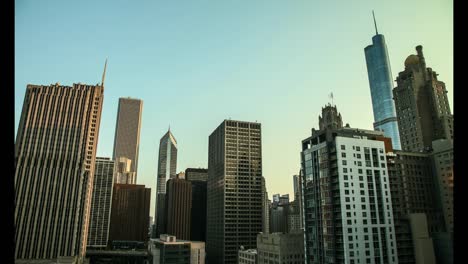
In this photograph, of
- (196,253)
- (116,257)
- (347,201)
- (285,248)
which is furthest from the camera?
(116,257)

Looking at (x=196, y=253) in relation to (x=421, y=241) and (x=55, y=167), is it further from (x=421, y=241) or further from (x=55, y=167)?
(x=421, y=241)

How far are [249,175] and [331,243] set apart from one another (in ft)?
352

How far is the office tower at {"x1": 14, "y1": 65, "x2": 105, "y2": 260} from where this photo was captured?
363 feet

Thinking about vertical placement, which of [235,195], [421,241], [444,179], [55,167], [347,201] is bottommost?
[421,241]

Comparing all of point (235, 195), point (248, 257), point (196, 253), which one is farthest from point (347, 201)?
point (235, 195)

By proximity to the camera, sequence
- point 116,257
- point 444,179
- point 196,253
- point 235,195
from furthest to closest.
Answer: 1. point 116,257
2. point 235,195
3. point 196,253
4. point 444,179

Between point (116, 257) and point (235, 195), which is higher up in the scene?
point (235, 195)

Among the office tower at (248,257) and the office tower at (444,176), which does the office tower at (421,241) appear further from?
the office tower at (248,257)

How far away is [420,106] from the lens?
151 m

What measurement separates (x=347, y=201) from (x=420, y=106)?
92.4 m

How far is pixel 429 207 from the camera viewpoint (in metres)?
112

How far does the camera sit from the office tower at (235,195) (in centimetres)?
17162

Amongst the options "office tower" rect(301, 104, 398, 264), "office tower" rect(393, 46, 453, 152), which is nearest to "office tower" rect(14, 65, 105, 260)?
"office tower" rect(301, 104, 398, 264)

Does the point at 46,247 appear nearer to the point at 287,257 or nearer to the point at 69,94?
the point at 69,94
